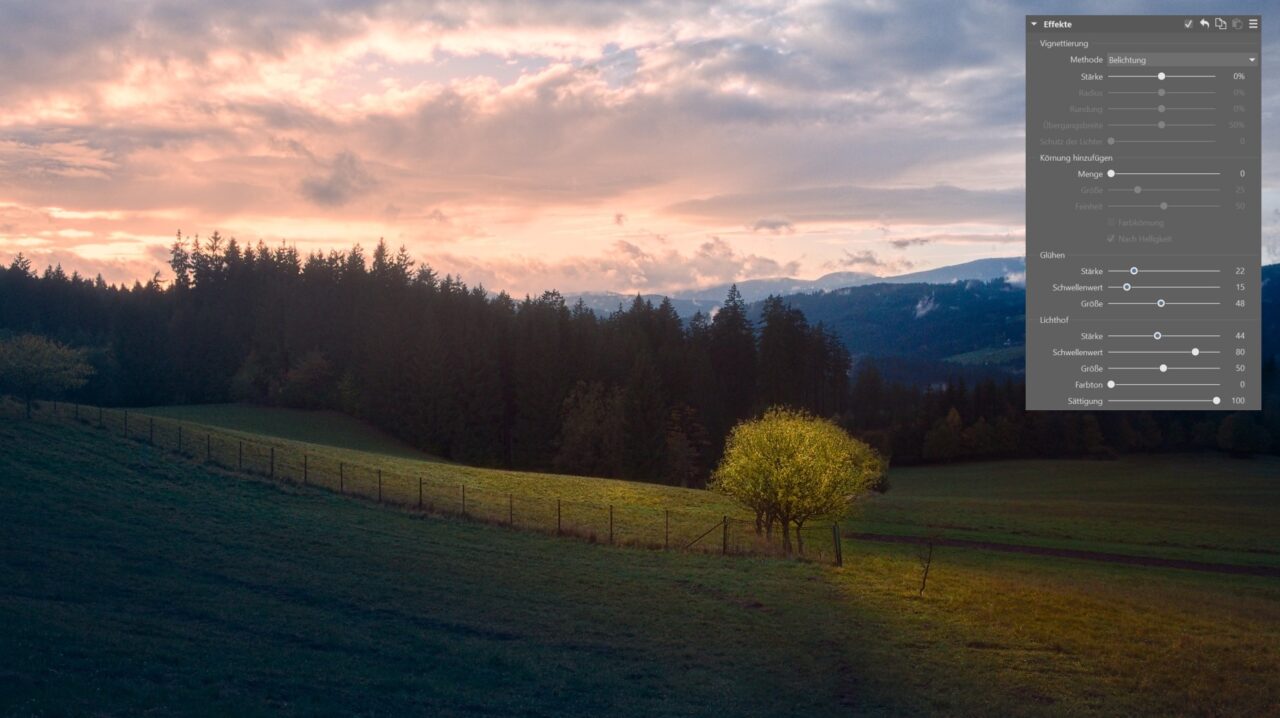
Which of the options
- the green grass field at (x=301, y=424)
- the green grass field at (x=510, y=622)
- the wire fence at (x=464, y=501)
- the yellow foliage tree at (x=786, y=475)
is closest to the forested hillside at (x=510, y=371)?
the green grass field at (x=301, y=424)

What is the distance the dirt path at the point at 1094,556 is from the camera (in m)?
37.0

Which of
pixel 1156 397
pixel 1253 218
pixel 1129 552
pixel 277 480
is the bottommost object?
pixel 1129 552

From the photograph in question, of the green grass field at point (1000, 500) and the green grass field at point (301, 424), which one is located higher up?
the green grass field at point (301, 424)

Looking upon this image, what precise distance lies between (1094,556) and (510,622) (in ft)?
108

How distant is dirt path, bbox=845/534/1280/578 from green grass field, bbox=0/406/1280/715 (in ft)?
9.87

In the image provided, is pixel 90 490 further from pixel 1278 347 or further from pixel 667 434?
pixel 1278 347

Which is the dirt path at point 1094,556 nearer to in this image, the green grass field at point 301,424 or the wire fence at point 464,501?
the wire fence at point 464,501

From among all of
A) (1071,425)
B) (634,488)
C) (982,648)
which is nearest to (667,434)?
(634,488)

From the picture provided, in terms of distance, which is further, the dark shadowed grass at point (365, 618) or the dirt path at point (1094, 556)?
the dirt path at point (1094, 556)

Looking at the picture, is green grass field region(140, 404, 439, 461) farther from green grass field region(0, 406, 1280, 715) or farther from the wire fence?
green grass field region(0, 406, 1280, 715)

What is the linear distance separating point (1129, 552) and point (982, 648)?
28436mm

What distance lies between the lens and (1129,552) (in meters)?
41.3

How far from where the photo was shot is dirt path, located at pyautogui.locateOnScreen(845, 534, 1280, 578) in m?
37.0

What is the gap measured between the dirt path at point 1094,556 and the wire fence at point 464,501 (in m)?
3.94
